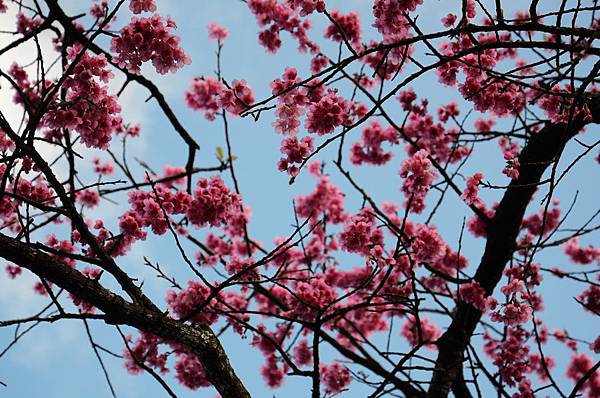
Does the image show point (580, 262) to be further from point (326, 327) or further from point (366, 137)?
point (326, 327)

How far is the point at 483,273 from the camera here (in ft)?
18.0

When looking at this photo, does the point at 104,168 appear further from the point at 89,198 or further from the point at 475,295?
the point at 475,295

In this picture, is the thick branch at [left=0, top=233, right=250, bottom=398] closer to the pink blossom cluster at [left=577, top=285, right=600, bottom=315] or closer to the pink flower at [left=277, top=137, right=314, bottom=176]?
the pink flower at [left=277, top=137, right=314, bottom=176]

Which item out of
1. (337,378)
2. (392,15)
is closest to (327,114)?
(392,15)

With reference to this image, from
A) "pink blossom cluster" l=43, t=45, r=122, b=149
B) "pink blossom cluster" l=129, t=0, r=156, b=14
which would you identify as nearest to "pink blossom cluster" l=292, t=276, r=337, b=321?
"pink blossom cluster" l=43, t=45, r=122, b=149

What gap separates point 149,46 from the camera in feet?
11.9

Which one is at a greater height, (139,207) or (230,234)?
(230,234)

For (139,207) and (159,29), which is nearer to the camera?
(159,29)

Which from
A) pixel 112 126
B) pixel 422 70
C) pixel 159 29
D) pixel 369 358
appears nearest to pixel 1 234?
pixel 112 126

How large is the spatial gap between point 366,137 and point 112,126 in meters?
4.63

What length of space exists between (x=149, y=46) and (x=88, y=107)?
0.57 metres

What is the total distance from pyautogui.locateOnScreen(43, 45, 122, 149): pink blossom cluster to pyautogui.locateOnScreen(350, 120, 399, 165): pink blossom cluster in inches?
180

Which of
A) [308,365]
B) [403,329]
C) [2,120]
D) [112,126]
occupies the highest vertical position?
[403,329]

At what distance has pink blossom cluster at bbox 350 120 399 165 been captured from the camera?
25.6 feet
